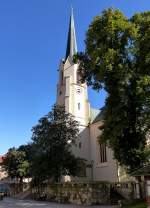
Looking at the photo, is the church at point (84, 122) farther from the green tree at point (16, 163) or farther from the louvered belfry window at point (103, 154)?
the green tree at point (16, 163)

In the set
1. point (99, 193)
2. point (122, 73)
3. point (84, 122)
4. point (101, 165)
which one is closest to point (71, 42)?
point (84, 122)

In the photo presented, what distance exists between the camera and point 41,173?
38.2 meters

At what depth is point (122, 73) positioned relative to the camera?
26.6 m

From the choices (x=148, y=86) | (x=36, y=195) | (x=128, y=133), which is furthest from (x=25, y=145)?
(x=148, y=86)

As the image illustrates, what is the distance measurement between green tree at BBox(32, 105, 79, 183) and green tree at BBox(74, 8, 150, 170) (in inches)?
434

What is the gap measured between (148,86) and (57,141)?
17.6 m

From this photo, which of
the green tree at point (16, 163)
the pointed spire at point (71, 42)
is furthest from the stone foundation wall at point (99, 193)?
the pointed spire at point (71, 42)

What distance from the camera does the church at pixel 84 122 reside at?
153ft

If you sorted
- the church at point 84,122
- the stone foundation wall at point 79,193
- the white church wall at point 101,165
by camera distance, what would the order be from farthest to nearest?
the church at point 84,122 < the white church wall at point 101,165 < the stone foundation wall at point 79,193

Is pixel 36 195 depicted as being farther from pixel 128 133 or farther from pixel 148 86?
pixel 148 86

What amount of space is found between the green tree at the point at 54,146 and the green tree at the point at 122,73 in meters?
11.0

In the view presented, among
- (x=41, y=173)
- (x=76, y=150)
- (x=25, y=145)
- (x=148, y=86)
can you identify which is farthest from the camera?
(x=25, y=145)

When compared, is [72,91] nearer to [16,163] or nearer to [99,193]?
[16,163]

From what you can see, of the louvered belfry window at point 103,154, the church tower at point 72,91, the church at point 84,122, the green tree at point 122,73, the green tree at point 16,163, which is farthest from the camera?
the green tree at point 16,163
